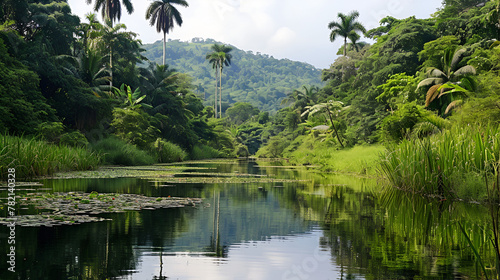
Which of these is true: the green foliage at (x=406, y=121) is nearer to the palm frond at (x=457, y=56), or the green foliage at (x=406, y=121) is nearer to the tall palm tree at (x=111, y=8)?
the palm frond at (x=457, y=56)

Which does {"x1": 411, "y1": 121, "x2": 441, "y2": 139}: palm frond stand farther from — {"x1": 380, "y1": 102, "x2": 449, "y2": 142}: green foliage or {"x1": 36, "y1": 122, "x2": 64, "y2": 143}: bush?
{"x1": 36, "y1": 122, "x2": 64, "y2": 143}: bush

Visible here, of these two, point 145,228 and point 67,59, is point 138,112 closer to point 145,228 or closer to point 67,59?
point 67,59

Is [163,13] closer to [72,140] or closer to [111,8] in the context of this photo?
[111,8]

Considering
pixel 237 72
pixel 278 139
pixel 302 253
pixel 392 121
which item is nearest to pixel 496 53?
pixel 392 121

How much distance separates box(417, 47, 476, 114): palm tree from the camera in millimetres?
26266

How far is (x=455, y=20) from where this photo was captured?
3500 centimetres

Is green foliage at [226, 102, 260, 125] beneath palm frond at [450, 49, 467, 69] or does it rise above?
above

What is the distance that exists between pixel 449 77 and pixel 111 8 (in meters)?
36.9

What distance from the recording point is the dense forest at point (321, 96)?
16000 mm

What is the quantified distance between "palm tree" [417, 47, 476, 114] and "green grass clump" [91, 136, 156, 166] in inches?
771

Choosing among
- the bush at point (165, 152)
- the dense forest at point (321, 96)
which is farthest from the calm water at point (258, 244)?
the bush at point (165, 152)

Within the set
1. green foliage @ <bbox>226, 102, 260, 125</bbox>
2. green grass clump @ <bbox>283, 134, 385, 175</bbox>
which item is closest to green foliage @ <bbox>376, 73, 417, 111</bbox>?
green grass clump @ <bbox>283, 134, 385, 175</bbox>

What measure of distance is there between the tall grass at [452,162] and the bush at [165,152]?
2908cm

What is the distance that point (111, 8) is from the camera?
2066 inches
